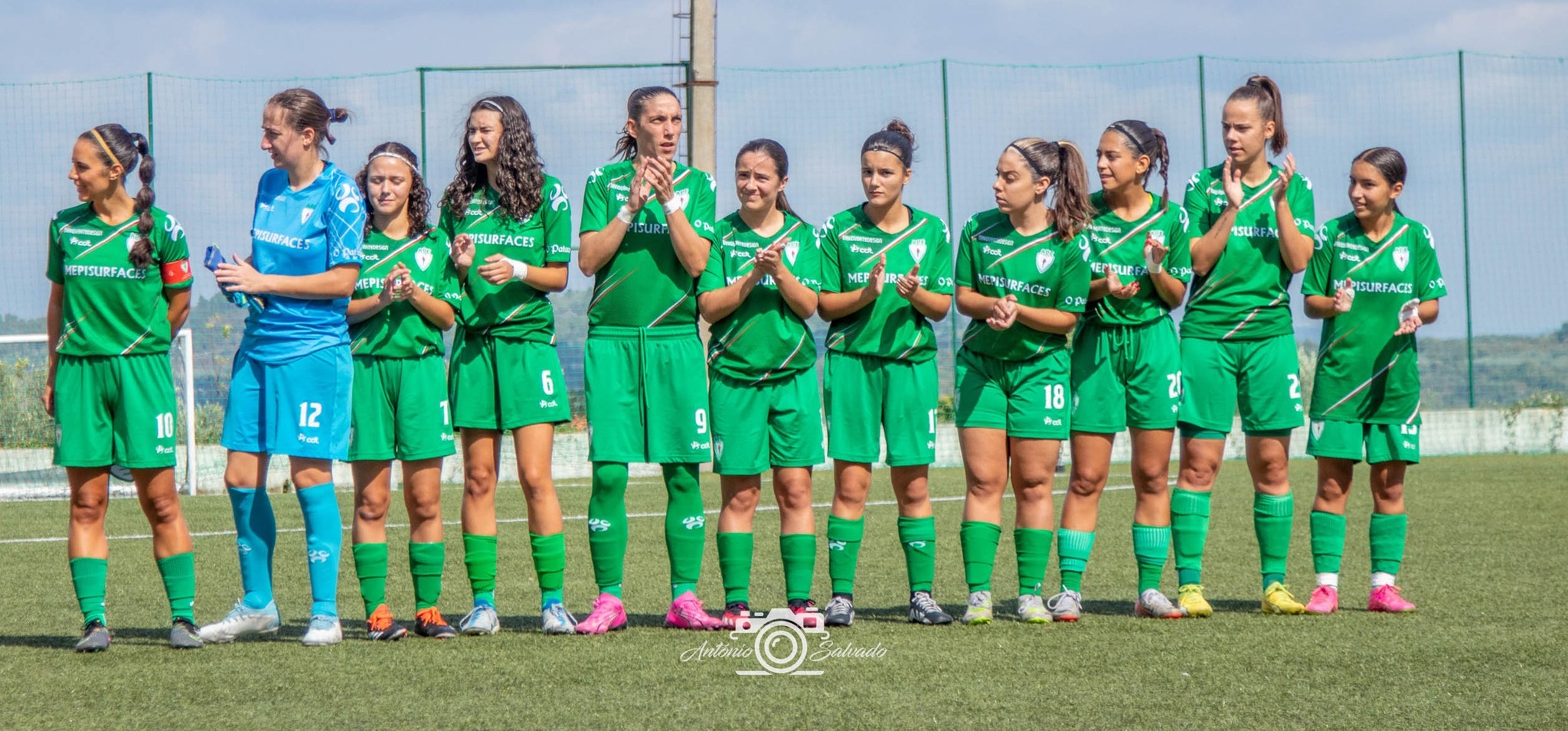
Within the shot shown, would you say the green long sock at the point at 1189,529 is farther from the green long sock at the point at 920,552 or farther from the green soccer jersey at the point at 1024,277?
the green long sock at the point at 920,552

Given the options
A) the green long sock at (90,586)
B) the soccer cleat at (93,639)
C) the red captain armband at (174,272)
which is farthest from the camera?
the red captain armband at (174,272)

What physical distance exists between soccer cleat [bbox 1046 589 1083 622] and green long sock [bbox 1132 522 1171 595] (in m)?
0.31

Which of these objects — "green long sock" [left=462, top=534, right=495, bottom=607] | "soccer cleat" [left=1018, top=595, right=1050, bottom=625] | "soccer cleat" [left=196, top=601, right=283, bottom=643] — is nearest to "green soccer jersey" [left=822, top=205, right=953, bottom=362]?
"soccer cleat" [left=1018, top=595, right=1050, bottom=625]

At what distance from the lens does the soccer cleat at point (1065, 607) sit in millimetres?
5648

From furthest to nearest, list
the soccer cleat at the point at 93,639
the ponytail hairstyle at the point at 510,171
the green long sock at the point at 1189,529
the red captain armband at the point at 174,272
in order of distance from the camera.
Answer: the green long sock at the point at 1189,529 → the ponytail hairstyle at the point at 510,171 → the red captain armband at the point at 174,272 → the soccer cleat at the point at 93,639

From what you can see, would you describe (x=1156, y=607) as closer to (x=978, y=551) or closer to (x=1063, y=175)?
(x=978, y=551)

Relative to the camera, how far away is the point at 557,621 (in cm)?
537

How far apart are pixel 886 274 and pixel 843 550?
1.05 metres

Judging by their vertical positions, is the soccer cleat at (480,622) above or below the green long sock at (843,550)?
below

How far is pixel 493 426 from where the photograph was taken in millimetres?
5410

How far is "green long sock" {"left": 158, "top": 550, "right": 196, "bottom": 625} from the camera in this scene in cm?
528

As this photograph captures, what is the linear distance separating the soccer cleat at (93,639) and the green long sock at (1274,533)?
14.0 ft

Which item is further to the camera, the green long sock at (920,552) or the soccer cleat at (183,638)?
the green long sock at (920,552)

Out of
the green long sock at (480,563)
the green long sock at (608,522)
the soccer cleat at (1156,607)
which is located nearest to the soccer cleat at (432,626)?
the green long sock at (480,563)
